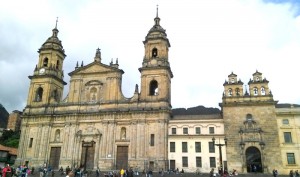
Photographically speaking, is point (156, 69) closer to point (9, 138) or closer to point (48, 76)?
point (48, 76)

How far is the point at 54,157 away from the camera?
45.8 metres

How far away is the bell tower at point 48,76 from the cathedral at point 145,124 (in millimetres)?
176

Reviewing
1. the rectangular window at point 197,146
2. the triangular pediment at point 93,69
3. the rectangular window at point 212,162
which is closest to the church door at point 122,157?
the rectangular window at point 197,146

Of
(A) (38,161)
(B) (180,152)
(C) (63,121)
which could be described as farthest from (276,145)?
(A) (38,161)

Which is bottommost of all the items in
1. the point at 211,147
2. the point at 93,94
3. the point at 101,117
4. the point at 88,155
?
the point at 88,155

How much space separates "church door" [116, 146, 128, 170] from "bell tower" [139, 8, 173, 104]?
25.5 ft

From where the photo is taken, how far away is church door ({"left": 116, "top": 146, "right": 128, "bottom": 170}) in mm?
42281

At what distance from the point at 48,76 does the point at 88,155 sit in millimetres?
15788

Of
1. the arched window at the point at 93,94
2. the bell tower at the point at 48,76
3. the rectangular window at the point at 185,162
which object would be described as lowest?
the rectangular window at the point at 185,162

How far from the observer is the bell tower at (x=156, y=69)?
145 ft

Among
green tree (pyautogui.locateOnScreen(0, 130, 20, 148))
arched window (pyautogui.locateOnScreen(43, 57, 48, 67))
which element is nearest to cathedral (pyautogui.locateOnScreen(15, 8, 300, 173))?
arched window (pyautogui.locateOnScreen(43, 57, 48, 67))

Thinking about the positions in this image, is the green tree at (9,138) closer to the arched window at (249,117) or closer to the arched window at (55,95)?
the arched window at (55,95)

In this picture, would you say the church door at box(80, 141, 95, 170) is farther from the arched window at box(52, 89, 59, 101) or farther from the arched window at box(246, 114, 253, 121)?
the arched window at box(246, 114, 253, 121)

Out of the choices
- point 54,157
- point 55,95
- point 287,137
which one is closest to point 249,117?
point 287,137
